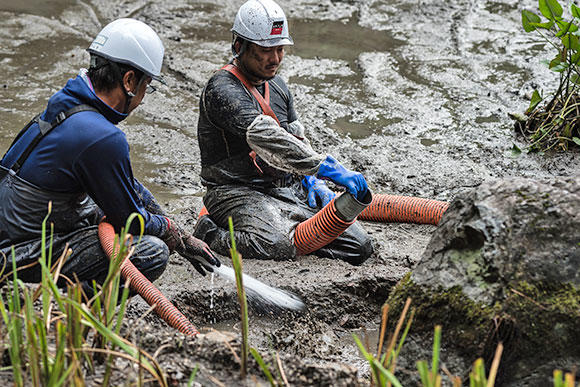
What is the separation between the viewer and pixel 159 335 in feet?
8.78

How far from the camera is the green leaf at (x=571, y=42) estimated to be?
5.45 m

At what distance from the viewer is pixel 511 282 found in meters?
2.52

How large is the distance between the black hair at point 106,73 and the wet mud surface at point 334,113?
3.90 feet

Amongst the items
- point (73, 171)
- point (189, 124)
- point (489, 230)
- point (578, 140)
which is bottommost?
point (189, 124)

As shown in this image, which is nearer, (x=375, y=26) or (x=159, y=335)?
(x=159, y=335)

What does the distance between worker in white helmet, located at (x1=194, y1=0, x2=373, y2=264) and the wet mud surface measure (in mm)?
205

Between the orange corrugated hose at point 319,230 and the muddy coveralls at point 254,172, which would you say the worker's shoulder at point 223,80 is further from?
the orange corrugated hose at point 319,230

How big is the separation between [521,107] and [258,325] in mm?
4220

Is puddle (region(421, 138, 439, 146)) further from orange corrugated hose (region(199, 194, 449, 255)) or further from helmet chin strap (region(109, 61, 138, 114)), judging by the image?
helmet chin strap (region(109, 61, 138, 114))

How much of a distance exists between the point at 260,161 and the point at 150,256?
118cm

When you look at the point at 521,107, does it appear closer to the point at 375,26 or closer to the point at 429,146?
the point at 429,146

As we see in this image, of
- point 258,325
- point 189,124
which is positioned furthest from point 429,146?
point 258,325

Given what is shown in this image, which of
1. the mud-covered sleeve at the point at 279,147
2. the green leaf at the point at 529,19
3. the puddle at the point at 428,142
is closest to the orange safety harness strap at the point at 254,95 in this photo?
the mud-covered sleeve at the point at 279,147

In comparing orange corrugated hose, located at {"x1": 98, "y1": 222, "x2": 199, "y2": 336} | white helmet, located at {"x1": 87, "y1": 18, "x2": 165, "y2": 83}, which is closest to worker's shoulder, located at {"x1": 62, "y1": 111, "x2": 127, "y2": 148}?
white helmet, located at {"x1": 87, "y1": 18, "x2": 165, "y2": 83}
